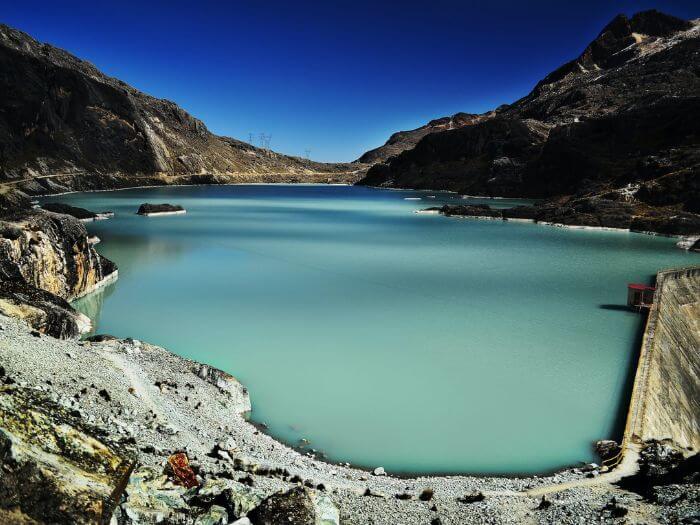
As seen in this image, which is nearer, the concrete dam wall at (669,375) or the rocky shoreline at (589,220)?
the concrete dam wall at (669,375)

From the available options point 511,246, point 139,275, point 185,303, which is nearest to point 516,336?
point 185,303

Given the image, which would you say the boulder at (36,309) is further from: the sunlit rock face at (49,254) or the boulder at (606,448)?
the boulder at (606,448)

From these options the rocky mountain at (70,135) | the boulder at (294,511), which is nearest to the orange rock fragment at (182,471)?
the boulder at (294,511)

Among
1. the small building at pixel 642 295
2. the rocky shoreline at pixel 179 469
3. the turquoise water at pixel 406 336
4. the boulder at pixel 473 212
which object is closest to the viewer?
the rocky shoreline at pixel 179 469

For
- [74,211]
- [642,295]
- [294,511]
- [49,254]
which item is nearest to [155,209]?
[74,211]

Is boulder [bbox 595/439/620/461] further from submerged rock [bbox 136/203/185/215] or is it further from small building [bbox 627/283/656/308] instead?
submerged rock [bbox 136/203/185/215]

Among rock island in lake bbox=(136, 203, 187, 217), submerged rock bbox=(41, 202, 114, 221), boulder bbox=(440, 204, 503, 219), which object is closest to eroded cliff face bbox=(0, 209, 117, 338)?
submerged rock bbox=(41, 202, 114, 221)

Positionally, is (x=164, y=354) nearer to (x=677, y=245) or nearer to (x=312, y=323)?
(x=312, y=323)
